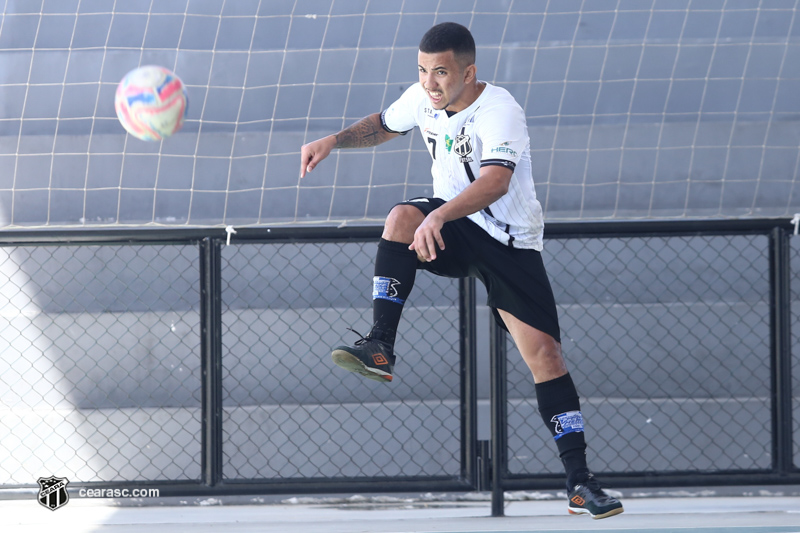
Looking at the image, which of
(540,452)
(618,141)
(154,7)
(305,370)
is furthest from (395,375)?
(154,7)

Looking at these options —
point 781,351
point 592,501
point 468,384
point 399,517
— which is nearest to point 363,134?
point 468,384

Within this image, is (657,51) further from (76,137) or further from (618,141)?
(76,137)

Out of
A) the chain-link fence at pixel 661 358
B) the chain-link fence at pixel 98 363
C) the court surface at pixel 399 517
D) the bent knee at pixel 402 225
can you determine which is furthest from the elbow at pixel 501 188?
the chain-link fence at pixel 98 363

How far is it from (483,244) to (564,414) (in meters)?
0.76

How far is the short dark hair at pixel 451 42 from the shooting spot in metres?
3.03

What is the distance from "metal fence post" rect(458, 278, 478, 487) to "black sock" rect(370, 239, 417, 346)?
106 cm

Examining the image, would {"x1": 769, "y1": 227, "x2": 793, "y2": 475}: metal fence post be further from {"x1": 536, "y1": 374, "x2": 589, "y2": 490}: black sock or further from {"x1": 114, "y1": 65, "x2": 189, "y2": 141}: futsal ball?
{"x1": 114, "y1": 65, "x2": 189, "y2": 141}: futsal ball

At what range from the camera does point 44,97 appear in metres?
6.09

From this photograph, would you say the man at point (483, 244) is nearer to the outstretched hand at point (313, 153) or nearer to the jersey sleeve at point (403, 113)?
the jersey sleeve at point (403, 113)

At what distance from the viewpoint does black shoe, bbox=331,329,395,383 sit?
297 cm

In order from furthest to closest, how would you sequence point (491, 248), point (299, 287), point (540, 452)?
point (299, 287) → point (540, 452) → point (491, 248)

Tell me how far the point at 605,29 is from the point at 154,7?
11.6 ft

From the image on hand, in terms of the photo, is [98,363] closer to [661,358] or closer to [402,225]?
[402,225]

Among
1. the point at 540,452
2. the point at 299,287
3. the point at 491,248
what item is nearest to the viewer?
the point at 491,248
